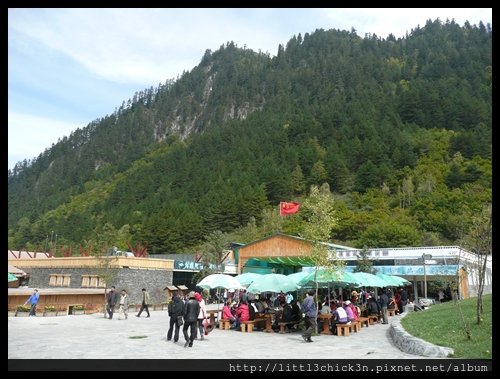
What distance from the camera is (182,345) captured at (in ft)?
38.1

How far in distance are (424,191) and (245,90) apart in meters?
106

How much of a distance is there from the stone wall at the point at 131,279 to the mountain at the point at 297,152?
141 inches

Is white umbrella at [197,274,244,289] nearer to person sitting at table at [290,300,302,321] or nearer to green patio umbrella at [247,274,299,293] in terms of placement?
green patio umbrella at [247,274,299,293]

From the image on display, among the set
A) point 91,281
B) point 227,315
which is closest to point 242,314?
point 227,315

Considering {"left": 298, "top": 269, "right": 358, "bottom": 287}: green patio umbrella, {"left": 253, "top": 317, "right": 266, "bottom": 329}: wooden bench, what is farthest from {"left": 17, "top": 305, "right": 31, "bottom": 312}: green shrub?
{"left": 298, "top": 269, "right": 358, "bottom": 287}: green patio umbrella

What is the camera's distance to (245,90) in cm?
16950

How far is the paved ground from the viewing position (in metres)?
9.68

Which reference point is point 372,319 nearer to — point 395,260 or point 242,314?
point 242,314

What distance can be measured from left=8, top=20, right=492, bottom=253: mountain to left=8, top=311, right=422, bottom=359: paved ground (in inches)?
841

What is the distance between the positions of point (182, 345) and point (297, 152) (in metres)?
91.5

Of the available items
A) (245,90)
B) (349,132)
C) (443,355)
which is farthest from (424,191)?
(245,90)

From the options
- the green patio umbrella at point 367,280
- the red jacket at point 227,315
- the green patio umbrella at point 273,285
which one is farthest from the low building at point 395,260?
the red jacket at point 227,315

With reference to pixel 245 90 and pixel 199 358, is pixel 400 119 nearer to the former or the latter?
pixel 245 90

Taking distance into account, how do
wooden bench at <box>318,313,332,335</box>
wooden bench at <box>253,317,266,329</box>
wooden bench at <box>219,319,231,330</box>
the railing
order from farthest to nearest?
the railing, wooden bench at <box>219,319,231,330</box>, wooden bench at <box>253,317,266,329</box>, wooden bench at <box>318,313,332,335</box>
